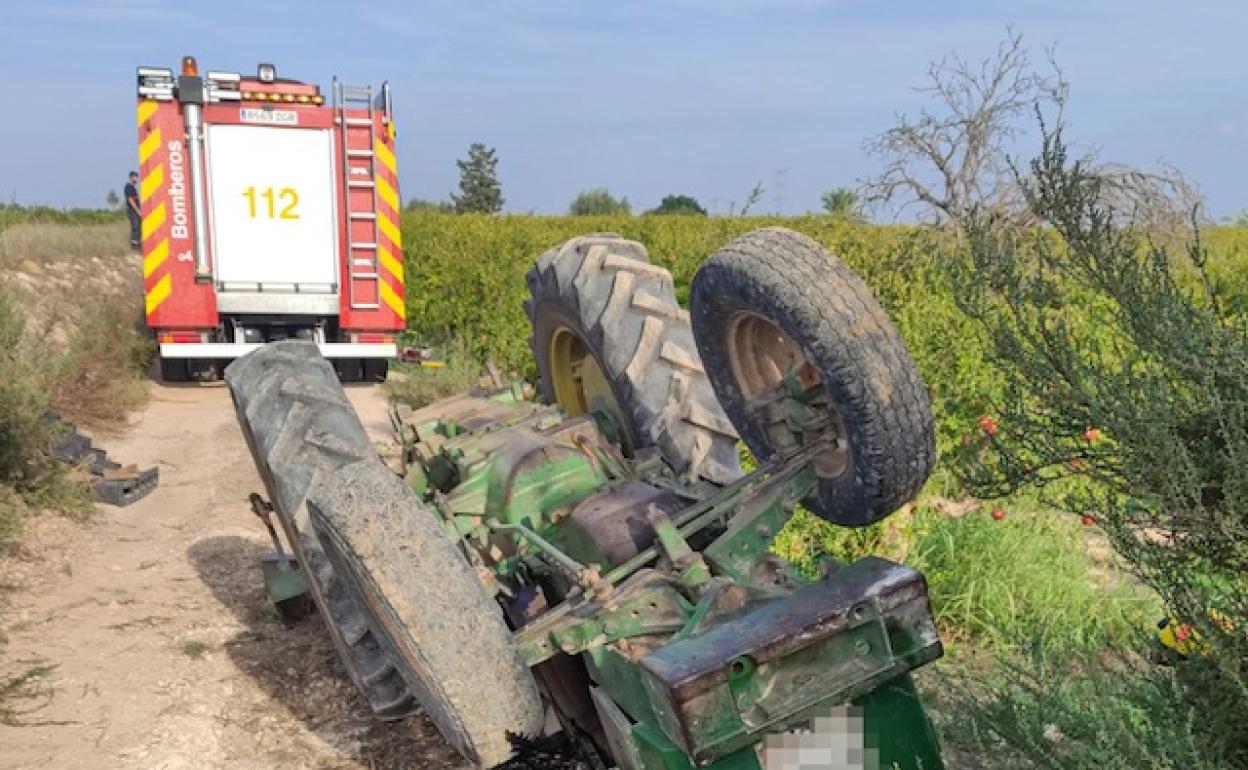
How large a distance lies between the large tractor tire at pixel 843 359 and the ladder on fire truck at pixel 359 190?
24.9 ft

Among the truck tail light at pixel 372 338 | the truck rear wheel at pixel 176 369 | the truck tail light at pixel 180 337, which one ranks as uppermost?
the truck tail light at pixel 180 337

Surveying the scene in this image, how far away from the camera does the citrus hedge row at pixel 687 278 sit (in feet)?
19.2

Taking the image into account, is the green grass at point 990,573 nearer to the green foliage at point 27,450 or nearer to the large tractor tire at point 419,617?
the large tractor tire at point 419,617

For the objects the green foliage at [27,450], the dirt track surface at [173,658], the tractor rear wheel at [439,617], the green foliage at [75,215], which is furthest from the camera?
the green foliage at [75,215]

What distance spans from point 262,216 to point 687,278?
4208 millimetres

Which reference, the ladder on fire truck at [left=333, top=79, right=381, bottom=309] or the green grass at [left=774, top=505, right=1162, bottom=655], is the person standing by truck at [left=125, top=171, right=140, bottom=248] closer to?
the ladder on fire truck at [left=333, top=79, right=381, bottom=309]

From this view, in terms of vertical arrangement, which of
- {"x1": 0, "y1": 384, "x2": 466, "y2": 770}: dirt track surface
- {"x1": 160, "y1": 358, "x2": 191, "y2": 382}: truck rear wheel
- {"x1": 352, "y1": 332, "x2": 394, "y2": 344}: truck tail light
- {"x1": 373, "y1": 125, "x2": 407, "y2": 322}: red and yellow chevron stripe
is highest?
{"x1": 373, "y1": 125, "x2": 407, "y2": 322}: red and yellow chevron stripe

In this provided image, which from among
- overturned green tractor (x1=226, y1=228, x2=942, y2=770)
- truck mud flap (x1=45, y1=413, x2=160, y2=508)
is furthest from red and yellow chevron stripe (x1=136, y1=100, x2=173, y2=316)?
overturned green tractor (x1=226, y1=228, x2=942, y2=770)

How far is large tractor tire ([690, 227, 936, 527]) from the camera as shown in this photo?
104 inches

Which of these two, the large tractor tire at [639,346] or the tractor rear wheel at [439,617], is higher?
the large tractor tire at [639,346]

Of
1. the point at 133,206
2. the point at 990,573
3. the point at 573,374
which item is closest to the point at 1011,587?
the point at 990,573

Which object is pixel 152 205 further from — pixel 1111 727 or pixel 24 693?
pixel 1111 727

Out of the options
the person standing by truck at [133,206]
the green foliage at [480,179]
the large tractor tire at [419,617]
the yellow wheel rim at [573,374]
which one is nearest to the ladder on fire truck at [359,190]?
the yellow wheel rim at [573,374]

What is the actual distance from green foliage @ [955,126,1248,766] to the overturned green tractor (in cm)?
38
